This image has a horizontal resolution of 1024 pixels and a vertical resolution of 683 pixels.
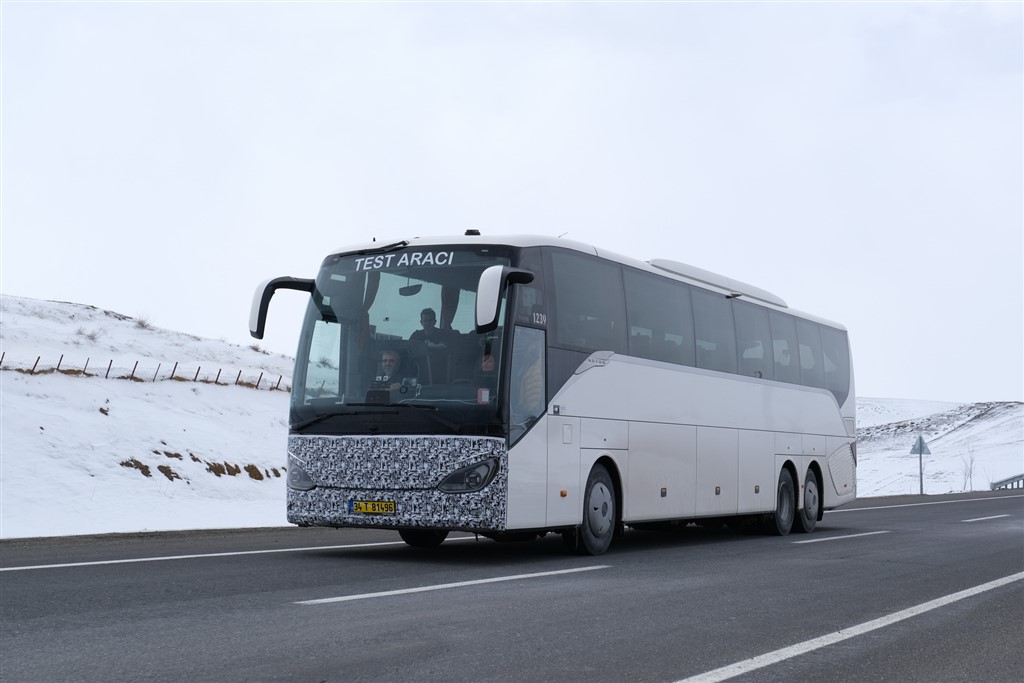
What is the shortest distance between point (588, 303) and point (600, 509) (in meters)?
2.46

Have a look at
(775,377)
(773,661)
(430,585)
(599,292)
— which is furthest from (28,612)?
(775,377)

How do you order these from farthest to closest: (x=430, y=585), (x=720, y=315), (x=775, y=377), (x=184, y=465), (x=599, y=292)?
(x=184, y=465) → (x=775, y=377) → (x=720, y=315) → (x=599, y=292) → (x=430, y=585)

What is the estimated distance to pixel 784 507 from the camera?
18.9 metres

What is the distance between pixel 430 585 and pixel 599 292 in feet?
16.4

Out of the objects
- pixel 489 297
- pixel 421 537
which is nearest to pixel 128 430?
pixel 421 537

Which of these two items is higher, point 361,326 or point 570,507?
point 361,326

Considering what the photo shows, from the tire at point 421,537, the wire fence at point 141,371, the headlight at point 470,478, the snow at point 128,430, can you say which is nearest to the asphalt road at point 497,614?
the tire at point 421,537

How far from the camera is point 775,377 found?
731 inches

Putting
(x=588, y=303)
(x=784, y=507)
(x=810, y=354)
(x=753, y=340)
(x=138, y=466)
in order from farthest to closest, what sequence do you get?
(x=138, y=466) < (x=810, y=354) < (x=784, y=507) < (x=753, y=340) < (x=588, y=303)

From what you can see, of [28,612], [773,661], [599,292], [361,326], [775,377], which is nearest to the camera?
[773,661]

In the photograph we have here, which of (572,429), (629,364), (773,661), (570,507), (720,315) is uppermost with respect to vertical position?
(720,315)

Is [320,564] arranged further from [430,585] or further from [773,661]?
[773,661]

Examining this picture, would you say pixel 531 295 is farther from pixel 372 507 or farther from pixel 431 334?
pixel 372 507

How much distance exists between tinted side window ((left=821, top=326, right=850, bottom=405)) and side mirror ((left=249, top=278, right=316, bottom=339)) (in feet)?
37.8
